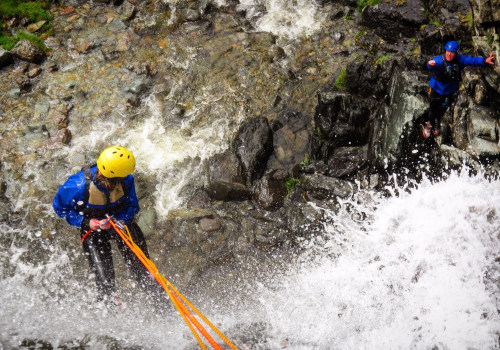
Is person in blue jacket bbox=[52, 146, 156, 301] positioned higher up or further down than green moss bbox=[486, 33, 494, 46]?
further down

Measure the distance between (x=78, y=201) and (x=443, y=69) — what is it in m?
6.04

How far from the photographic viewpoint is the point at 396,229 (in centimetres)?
599

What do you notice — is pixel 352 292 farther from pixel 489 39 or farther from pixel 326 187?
pixel 489 39

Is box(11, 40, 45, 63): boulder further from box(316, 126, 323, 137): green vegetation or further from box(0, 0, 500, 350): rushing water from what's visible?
box(316, 126, 323, 137): green vegetation

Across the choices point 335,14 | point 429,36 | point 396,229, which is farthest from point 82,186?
point 335,14

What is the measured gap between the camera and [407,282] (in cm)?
529

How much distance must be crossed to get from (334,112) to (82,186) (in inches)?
195

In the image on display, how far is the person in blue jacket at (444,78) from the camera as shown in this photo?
19.0ft

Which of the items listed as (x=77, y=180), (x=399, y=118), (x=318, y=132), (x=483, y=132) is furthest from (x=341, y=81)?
(x=77, y=180)

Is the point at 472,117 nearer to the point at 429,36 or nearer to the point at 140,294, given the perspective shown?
the point at 429,36

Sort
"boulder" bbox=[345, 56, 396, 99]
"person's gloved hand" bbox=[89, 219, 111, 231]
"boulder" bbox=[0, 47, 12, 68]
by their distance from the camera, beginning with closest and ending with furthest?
"person's gloved hand" bbox=[89, 219, 111, 231], "boulder" bbox=[345, 56, 396, 99], "boulder" bbox=[0, 47, 12, 68]

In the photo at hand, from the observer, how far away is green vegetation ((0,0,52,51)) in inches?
372

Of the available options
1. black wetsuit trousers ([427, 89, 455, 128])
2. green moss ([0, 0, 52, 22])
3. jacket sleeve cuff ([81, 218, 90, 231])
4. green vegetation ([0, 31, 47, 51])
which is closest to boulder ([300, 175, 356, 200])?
black wetsuit trousers ([427, 89, 455, 128])

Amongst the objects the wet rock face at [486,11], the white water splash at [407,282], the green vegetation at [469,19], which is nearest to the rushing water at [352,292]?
the white water splash at [407,282]
